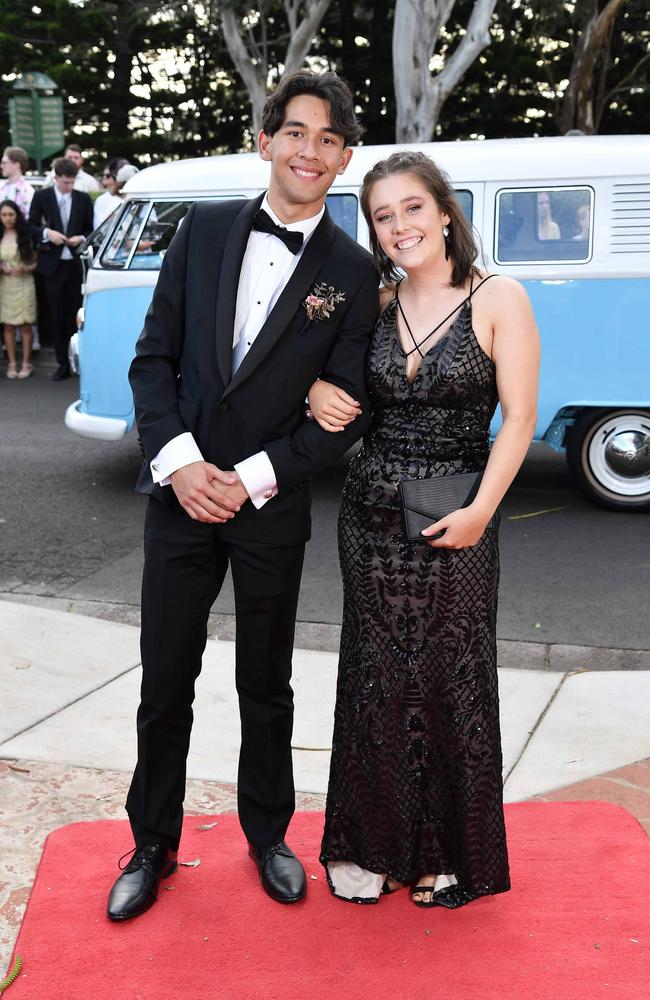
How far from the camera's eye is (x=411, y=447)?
3.20m

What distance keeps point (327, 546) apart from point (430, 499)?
4.22 metres

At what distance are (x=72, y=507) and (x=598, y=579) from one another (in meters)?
3.70

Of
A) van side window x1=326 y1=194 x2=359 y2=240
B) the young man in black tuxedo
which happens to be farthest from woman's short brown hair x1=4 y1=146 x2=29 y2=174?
the young man in black tuxedo

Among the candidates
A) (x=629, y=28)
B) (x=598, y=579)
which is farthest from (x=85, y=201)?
(x=629, y=28)

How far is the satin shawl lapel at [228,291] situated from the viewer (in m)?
3.13

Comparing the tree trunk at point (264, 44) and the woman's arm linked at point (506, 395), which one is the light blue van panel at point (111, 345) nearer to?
the woman's arm linked at point (506, 395)

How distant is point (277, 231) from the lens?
10.5 ft

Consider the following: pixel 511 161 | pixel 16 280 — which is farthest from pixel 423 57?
pixel 511 161

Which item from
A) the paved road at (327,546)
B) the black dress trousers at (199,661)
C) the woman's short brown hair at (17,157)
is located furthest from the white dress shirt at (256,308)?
the woman's short brown hair at (17,157)

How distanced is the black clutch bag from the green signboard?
18.3 metres

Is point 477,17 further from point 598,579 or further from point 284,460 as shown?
point 284,460

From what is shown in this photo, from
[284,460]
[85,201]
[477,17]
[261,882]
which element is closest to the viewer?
[284,460]

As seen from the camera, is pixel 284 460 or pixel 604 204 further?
pixel 604 204

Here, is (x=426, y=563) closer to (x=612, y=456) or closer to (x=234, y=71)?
(x=612, y=456)
